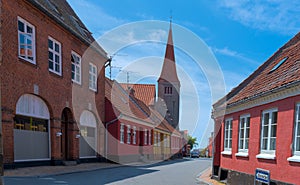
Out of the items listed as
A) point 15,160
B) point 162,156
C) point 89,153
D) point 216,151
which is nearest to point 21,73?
point 15,160

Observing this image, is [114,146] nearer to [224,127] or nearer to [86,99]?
[86,99]

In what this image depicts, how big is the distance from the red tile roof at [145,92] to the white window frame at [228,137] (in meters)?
26.3

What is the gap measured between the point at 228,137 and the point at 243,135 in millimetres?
1690

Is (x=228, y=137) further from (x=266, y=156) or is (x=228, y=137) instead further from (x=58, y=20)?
(x=58, y=20)

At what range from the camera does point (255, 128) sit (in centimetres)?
839

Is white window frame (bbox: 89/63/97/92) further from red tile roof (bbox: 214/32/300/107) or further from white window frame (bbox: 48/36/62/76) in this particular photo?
red tile roof (bbox: 214/32/300/107)

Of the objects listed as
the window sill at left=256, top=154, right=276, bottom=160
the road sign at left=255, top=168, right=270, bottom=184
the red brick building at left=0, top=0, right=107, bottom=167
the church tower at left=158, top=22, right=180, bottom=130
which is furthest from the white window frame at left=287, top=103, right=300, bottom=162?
the church tower at left=158, top=22, right=180, bottom=130

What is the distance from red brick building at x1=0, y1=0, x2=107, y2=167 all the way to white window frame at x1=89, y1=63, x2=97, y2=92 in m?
0.08

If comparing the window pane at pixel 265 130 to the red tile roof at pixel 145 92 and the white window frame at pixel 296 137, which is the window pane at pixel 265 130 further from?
the red tile roof at pixel 145 92

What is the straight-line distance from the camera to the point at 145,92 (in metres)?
39.2

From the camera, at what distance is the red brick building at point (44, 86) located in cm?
962

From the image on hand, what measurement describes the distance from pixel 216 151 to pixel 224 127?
192 centimetres

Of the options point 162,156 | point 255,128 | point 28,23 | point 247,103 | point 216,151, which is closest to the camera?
point 255,128

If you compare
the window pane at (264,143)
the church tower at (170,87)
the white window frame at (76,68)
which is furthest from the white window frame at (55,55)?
the church tower at (170,87)
